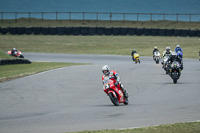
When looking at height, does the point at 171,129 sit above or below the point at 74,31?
below

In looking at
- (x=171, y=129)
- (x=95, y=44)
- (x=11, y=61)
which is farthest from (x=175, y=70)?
(x=95, y=44)

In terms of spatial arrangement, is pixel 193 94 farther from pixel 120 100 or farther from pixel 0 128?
pixel 0 128

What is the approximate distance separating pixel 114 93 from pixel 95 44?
4224cm

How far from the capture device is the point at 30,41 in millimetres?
56438

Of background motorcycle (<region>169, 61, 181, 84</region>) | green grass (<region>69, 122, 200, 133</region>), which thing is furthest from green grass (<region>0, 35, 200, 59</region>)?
green grass (<region>69, 122, 200, 133</region>)

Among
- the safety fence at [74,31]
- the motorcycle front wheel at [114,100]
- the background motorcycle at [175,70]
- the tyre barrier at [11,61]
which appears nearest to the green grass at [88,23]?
the safety fence at [74,31]

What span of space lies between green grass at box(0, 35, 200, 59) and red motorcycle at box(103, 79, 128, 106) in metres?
33.7

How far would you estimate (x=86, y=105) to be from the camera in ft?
41.2

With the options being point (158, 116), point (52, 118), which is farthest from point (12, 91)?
point (158, 116)

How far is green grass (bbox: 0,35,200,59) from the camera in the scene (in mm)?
49781

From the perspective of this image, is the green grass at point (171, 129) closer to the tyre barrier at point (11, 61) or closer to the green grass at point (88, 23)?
the tyre barrier at point (11, 61)

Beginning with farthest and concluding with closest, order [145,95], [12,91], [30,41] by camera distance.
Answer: [30,41]
[12,91]
[145,95]

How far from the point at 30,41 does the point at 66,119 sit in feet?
155

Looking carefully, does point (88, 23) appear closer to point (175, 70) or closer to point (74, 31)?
point (74, 31)
